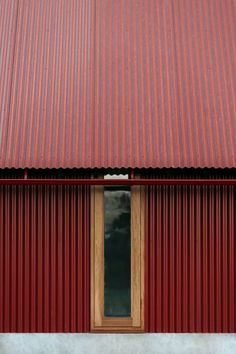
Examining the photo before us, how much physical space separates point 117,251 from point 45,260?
1.31 metres

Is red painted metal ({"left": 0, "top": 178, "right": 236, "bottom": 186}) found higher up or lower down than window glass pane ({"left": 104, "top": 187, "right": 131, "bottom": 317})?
higher up

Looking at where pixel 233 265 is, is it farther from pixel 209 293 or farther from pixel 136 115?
pixel 136 115

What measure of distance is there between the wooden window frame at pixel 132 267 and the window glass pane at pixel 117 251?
116 millimetres

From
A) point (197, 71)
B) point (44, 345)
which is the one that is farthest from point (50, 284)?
point (197, 71)

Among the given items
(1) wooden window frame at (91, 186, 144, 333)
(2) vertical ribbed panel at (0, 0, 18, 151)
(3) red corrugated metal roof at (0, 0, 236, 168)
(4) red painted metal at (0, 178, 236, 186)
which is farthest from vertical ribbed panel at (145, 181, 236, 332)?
(2) vertical ribbed panel at (0, 0, 18, 151)

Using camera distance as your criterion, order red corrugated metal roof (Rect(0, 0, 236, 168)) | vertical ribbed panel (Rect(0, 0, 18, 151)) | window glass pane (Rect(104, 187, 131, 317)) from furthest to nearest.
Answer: vertical ribbed panel (Rect(0, 0, 18, 151)) < window glass pane (Rect(104, 187, 131, 317)) < red corrugated metal roof (Rect(0, 0, 236, 168))

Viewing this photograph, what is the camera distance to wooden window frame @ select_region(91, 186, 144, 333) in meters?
7.27

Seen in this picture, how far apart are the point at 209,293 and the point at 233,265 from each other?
663 millimetres

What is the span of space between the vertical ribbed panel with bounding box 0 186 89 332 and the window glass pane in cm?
39

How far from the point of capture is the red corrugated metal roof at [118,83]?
→ 7152 millimetres

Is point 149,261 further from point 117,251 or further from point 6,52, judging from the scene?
point 6,52

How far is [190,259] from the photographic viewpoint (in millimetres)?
7262

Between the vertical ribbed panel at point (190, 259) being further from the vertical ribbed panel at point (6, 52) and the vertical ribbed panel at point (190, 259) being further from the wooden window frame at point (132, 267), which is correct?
the vertical ribbed panel at point (6, 52)

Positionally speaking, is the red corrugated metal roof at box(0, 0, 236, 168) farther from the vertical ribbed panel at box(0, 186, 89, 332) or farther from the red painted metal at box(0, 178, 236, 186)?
the vertical ribbed panel at box(0, 186, 89, 332)
